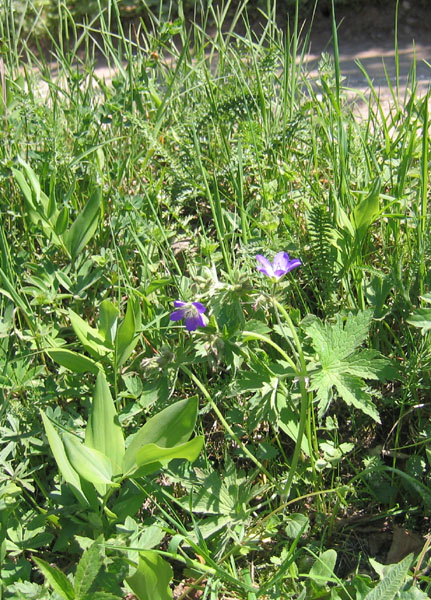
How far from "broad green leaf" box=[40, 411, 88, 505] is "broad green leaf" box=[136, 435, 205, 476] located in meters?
0.17

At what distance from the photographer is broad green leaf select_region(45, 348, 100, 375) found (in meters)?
1.58

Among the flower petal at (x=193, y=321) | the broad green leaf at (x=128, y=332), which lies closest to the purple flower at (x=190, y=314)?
the flower petal at (x=193, y=321)

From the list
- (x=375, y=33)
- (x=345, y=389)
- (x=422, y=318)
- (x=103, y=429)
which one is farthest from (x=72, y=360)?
(x=375, y=33)

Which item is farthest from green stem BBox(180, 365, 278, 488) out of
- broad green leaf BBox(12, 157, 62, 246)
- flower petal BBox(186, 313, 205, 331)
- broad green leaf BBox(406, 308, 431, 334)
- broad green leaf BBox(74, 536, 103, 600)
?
broad green leaf BBox(12, 157, 62, 246)

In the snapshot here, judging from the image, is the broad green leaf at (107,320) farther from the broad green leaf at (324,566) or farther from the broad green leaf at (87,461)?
the broad green leaf at (324,566)

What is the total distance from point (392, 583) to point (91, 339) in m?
0.89

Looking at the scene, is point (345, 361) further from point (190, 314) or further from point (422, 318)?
point (190, 314)

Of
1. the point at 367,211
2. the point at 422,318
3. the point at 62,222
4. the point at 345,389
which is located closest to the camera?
the point at 345,389

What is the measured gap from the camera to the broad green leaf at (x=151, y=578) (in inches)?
51.6

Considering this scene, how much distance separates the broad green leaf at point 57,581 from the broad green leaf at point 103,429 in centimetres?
23

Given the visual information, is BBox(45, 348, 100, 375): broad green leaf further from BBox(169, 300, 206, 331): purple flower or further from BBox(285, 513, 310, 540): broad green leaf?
BBox(285, 513, 310, 540): broad green leaf

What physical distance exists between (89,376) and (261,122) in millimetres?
1059

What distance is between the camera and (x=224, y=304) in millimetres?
1373

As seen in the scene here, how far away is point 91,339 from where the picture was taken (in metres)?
1.62
